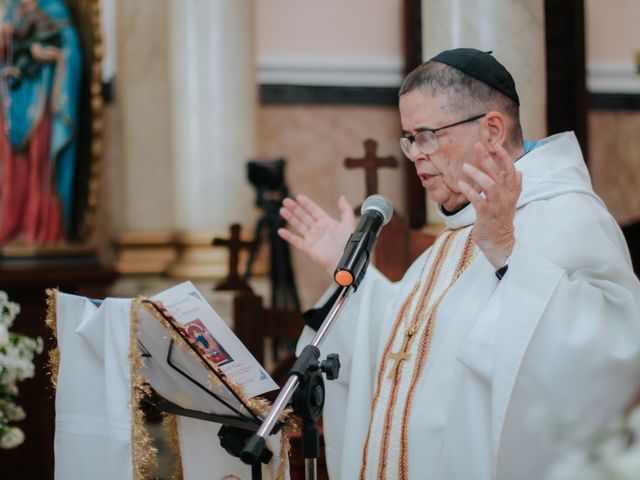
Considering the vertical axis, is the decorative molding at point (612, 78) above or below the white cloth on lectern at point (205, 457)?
above

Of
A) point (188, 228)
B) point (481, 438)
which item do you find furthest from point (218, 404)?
point (188, 228)

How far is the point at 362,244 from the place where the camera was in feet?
7.68

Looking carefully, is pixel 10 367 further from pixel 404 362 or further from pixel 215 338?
pixel 404 362

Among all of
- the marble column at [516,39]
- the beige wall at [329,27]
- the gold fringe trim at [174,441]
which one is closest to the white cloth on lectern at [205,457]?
the gold fringe trim at [174,441]

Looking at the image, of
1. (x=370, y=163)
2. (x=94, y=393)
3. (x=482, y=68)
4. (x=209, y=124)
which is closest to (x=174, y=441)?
(x=94, y=393)

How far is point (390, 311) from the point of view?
11.0 ft

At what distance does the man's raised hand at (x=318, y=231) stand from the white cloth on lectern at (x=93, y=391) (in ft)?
2.40

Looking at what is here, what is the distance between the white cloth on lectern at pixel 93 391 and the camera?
8.40 ft

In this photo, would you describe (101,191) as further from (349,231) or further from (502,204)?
(502,204)

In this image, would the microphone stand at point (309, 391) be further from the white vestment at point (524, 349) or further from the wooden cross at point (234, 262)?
the wooden cross at point (234, 262)

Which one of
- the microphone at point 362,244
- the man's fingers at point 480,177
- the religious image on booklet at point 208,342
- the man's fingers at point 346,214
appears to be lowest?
the religious image on booklet at point 208,342

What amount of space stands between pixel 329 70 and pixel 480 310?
4.90 metres

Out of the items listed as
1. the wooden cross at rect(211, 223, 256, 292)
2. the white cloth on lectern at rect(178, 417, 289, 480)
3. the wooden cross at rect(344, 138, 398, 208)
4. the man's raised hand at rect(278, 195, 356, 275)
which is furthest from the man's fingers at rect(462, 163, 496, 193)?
the wooden cross at rect(211, 223, 256, 292)

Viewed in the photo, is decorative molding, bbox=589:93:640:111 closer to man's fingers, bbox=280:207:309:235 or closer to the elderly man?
the elderly man
